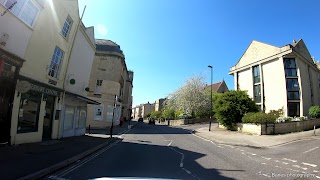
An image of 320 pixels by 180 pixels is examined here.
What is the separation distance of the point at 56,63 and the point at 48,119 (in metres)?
3.53

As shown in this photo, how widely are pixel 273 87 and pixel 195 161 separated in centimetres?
3196

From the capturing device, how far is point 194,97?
2355 inches

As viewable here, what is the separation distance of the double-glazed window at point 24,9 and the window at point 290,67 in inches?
1350

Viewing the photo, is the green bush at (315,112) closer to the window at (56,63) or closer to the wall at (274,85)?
the wall at (274,85)

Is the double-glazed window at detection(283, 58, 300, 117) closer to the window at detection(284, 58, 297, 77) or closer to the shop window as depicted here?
the window at detection(284, 58, 297, 77)

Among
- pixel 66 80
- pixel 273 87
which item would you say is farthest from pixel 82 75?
pixel 273 87

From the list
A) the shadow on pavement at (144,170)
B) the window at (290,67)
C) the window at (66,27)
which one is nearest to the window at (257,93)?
the window at (290,67)

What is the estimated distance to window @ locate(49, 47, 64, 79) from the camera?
16.1 meters

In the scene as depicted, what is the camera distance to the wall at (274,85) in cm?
3678

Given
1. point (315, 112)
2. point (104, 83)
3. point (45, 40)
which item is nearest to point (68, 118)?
point (45, 40)

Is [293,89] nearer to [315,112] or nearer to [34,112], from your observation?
[315,112]

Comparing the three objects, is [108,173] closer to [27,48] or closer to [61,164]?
[61,164]

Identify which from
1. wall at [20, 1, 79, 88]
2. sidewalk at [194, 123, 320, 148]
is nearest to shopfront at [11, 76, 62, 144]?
wall at [20, 1, 79, 88]

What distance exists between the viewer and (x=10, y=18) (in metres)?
11.1
